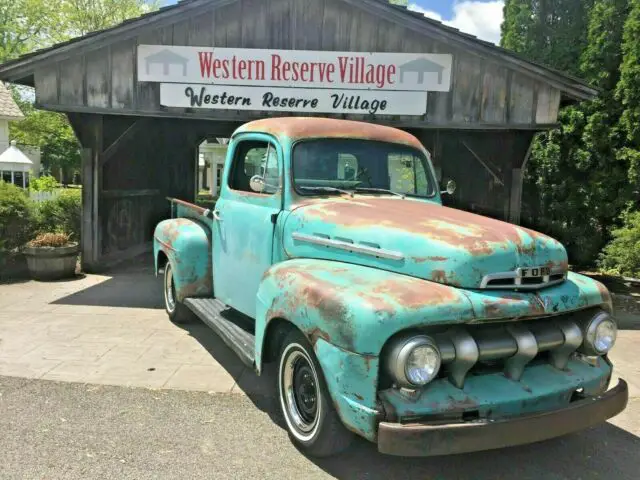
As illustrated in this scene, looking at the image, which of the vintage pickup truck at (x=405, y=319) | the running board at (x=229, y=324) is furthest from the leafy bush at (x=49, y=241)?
the vintage pickup truck at (x=405, y=319)

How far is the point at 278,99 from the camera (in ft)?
25.6

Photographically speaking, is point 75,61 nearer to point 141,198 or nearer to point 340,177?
point 141,198

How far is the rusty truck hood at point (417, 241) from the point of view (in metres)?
3.04

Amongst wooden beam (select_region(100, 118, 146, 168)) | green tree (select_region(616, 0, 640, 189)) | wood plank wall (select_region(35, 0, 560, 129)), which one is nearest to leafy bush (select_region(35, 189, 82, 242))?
wooden beam (select_region(100, 118, 146, 168))

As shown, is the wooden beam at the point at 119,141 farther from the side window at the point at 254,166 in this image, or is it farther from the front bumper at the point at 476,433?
the front bumper at the point at 476,433

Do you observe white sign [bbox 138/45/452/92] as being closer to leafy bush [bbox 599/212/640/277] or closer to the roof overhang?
the roof overhang

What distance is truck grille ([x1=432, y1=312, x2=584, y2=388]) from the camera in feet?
9.22

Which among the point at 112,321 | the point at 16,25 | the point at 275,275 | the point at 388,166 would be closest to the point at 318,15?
the point at 388,166

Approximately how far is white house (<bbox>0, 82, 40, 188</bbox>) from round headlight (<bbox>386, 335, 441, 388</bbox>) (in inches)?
697

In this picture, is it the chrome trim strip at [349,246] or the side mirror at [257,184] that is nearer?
the chrome trim strip at [349,246]

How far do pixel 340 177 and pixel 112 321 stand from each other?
11.9 feet

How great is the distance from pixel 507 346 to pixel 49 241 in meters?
7.75

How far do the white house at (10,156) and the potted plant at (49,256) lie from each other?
33.3ft

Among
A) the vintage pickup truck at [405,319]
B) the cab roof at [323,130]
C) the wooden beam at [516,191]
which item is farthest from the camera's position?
the wooden beam at [516,191]
